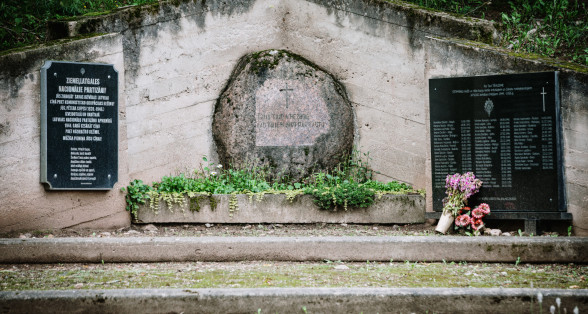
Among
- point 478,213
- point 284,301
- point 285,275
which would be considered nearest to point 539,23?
point 478,213

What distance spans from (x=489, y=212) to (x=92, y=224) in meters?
4.88

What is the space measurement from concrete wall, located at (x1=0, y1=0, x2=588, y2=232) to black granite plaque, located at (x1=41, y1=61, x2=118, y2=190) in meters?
0.52

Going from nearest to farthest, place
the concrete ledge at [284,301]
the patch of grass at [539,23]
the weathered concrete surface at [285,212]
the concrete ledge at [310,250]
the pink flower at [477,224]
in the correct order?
the concrete ledge at [284,301] → the concrete ledge at [310,250] → the pink flower at [477,224] → the weathered concrete surface at [285,212] → the patch of grass at [539,23]

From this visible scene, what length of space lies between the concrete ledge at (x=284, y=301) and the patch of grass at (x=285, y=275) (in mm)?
388

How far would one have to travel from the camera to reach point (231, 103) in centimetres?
868

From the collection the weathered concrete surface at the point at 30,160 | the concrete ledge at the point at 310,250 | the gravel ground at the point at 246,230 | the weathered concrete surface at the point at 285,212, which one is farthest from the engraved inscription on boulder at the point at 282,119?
the concrete ledge at the point at 310,250

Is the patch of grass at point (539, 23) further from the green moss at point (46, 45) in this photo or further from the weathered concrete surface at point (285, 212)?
the green moss at point (46, 45)

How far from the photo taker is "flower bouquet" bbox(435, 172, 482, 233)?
676 centimetres

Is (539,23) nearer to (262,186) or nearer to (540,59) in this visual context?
(540,59)

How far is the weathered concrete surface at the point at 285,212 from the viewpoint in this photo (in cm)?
725

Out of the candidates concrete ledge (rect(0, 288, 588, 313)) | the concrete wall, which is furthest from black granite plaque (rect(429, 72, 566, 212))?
concrete ledge (rect(0, 288, 588, 313))

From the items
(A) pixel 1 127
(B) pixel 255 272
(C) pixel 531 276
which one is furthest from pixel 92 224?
(C) pixel 531 276

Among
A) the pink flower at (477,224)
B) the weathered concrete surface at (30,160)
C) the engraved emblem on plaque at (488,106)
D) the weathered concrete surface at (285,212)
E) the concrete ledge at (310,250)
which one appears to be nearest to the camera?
the concrete ledge at (310,250)

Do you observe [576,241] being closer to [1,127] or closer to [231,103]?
[231,103]
